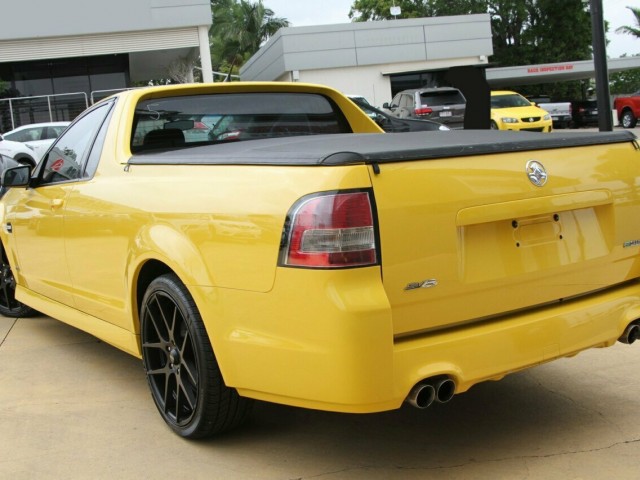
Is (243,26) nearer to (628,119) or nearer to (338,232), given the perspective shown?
(628,119)

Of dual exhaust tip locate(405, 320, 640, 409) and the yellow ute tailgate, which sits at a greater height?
the yellow ute tailgate

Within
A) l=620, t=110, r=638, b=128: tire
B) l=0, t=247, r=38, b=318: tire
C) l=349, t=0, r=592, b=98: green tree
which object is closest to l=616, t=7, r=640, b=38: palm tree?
l=349, t=0, r=592, b=98: green tree

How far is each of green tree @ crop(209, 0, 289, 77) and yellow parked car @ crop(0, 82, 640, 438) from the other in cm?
5561

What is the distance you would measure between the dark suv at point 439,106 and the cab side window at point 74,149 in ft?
58.6

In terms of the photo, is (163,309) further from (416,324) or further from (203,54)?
(203,54)

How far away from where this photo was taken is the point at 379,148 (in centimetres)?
300

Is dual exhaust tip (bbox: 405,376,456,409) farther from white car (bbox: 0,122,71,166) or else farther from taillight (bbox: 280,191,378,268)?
white car (bbox: 0,122,71,166)

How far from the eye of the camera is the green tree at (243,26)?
57.3 meters

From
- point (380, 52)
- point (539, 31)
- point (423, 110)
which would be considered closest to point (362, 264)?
point (423, 110)

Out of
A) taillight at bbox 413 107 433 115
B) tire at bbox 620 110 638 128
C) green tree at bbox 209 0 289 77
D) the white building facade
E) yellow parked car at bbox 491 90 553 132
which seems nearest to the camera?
taillight at bbox 413 107 433 115

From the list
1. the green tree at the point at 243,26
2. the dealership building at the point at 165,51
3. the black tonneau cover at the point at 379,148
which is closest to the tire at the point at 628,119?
the dealership building at the point at 165,51

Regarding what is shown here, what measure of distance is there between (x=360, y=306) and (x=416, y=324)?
29 cm

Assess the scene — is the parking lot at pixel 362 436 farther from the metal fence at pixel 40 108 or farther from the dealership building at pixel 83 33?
the dealership building at pixel 83 33

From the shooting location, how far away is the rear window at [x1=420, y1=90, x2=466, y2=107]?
75.0 feet
